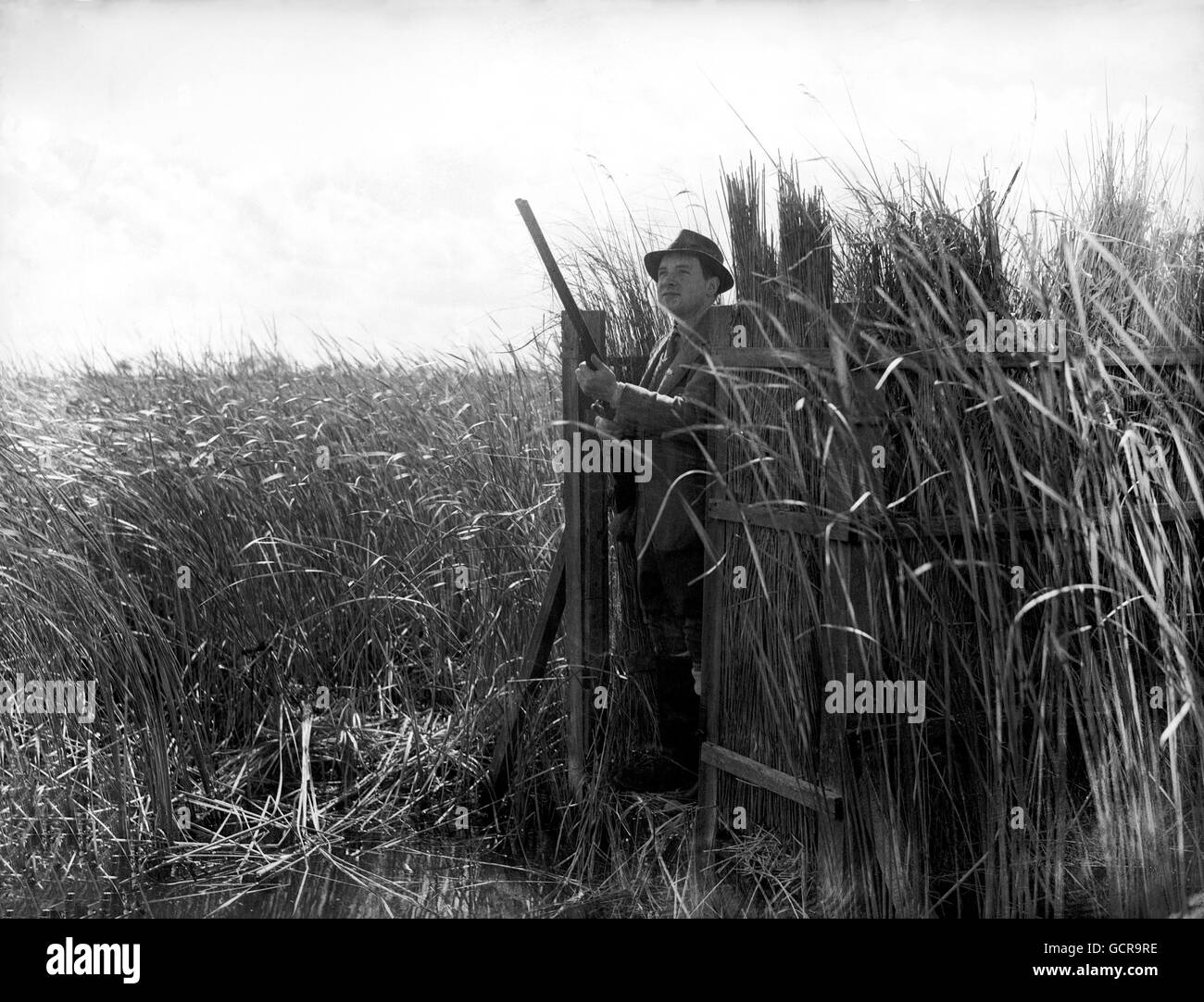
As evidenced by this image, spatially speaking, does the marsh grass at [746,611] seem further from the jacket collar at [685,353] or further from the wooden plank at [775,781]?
the jacket collar at [685,353]

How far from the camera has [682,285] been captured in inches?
158

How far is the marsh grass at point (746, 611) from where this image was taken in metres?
3.19

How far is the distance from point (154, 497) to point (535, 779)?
2267 millimetres

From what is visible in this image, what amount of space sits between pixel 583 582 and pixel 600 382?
798 millimetres

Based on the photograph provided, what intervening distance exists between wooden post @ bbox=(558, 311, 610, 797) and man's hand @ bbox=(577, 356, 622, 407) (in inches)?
11.8

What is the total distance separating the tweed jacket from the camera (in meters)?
3.74

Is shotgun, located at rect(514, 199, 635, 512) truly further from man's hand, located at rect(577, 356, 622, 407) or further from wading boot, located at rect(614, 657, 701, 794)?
wading boot, located at rect(614, 657, 701, 794)

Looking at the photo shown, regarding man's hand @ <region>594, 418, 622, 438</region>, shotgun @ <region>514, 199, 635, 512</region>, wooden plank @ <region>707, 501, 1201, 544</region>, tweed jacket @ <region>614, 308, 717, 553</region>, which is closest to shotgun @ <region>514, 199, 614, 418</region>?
shotgun @ <region>514, 199, 635, 512</region>

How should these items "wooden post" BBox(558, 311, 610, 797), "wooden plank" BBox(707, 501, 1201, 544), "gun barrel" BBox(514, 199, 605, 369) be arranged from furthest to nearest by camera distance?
"wooden post" BBox(558, 311, 610, 797) → "gun barrel" BBox(514, 199, 605, 369) → "wooden plank" BBox(707, 501, 1201, 544)

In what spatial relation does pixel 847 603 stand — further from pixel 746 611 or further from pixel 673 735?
pixel 673 735

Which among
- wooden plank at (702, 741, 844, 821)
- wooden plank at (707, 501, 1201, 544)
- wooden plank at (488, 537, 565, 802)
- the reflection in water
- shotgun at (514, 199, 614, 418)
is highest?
shotgun at (514, 199, 614, 418)

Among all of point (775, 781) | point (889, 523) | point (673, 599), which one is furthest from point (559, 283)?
point (775, 781)

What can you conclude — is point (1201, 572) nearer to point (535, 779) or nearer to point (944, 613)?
point (944, 613)

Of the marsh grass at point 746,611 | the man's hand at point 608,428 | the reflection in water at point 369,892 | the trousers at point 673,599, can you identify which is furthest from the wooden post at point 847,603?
the reflection in water at point 369,892
